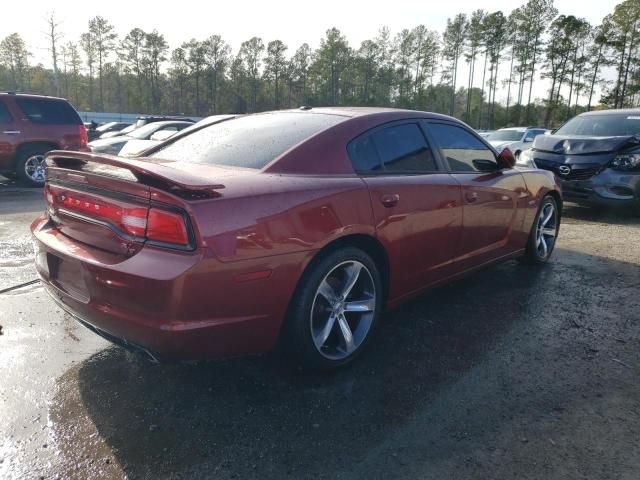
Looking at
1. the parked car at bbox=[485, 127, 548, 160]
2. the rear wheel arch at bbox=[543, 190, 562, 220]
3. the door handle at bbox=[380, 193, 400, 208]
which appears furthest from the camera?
the parked car at bbox=[485, 127, 548, 160]

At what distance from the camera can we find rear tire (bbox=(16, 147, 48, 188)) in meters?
9.48

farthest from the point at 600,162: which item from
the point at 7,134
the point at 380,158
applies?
the point at 7,134

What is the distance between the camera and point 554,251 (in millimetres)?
5465

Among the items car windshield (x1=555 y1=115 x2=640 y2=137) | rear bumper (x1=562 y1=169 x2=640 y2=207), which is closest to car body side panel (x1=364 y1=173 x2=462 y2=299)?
rear bumper (x1=562 y1=169 x2=640 y2=207)

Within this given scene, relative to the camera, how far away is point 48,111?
976 cm

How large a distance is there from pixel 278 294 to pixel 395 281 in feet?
3.22

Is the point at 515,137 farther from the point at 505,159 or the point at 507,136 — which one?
the point at 505,159

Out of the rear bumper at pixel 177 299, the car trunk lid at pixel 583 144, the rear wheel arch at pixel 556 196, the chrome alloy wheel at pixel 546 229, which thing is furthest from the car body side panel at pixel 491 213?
the car trunk lid at pixel 583 144

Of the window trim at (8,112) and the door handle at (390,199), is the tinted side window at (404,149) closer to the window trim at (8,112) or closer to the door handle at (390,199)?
the door handle at (390,199)

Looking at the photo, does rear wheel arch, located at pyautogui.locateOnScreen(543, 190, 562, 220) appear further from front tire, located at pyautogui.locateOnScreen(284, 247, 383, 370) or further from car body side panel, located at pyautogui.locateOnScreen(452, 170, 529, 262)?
front tire, located at pyautogui.locateOnScreen(284, 247, 383, 370)

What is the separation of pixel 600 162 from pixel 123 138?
1028 centimetres

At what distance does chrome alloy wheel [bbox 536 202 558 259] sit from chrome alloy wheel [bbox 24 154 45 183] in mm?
9188

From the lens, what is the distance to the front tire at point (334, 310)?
2451 mm

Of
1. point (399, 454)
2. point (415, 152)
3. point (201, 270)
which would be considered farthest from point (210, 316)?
point (415, 152)
